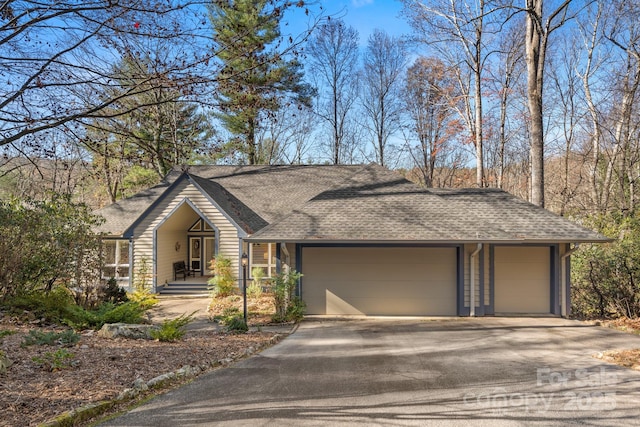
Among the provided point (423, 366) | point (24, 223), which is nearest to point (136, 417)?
point (423, 366)

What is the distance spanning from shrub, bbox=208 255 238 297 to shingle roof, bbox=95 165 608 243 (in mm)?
1540

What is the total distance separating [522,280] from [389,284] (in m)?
3.97

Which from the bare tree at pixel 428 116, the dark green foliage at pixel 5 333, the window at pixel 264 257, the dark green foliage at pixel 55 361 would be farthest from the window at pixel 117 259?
the bare tree at pixel 428 116

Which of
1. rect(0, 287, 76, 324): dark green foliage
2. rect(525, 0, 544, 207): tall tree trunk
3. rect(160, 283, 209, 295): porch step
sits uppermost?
rect(525, 0, 544, 207): tall tree trunk

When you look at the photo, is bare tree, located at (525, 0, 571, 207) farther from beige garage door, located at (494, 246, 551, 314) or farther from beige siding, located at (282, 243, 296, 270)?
beige siding, located at (282, 243, 296, 270)

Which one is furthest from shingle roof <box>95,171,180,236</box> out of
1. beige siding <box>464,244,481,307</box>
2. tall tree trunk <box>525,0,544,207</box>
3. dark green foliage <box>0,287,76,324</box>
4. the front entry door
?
tall tree trunk <box>525,0,544,207</box>

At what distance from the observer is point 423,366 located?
6.36 meters

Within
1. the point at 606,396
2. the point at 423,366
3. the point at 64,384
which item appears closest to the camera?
the point at 64,384

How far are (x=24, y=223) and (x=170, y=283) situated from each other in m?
7.00

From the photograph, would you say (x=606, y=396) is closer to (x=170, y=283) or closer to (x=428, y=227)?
(x=428, y=227)

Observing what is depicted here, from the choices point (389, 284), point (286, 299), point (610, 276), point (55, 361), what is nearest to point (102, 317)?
point (55, 361)

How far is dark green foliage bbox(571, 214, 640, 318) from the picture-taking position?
10.6 m

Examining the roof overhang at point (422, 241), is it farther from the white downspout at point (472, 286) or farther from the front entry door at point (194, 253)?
the front entry door at point (194, 253)

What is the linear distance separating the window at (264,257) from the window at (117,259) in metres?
5.21
